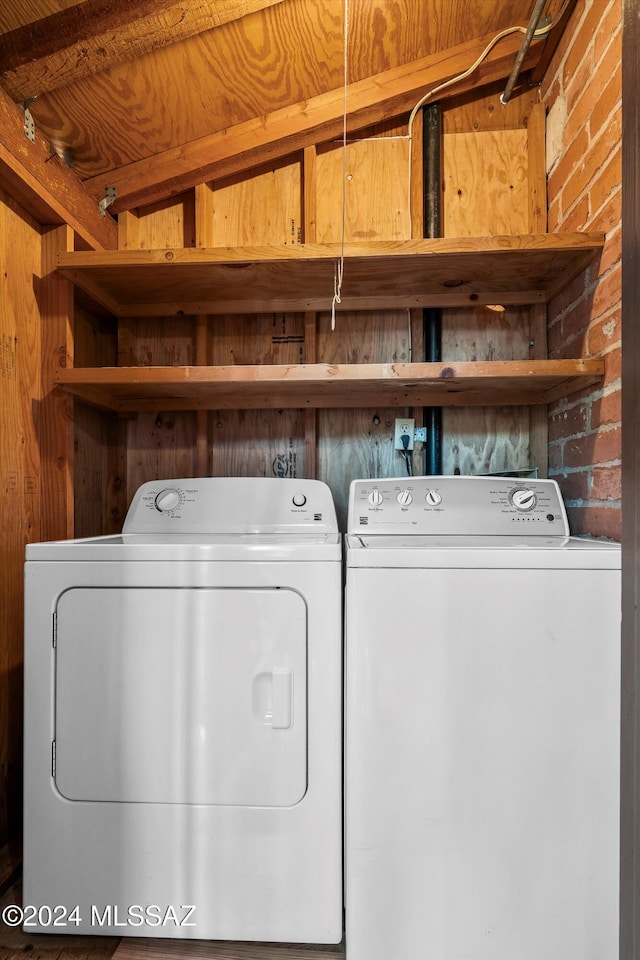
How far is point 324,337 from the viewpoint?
1956 millimetres

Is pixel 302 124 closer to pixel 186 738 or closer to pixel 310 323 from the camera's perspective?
pixel 310 323

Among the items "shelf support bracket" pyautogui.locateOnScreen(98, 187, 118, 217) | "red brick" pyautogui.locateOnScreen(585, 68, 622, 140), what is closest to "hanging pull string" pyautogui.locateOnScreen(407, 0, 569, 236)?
"red brick" pyautogui.locateOnScreen(585, 68, 622, 140)

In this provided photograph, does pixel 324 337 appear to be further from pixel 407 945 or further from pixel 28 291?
pixel 407 945

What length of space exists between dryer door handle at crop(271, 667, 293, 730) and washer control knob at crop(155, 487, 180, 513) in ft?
2.36

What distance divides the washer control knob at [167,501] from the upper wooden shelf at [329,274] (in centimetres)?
71

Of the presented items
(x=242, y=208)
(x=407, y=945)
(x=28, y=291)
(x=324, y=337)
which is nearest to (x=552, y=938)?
(x=407, y=945)

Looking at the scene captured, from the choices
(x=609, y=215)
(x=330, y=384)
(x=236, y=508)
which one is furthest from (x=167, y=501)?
(x=609, y=215)

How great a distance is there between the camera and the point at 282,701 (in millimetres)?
1103

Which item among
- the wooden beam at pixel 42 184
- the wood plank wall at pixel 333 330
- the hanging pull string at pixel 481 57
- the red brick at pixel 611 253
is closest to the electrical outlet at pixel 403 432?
the wood plank wall at pixel 333 330

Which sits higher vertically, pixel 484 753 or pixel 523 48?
pixel 523 48

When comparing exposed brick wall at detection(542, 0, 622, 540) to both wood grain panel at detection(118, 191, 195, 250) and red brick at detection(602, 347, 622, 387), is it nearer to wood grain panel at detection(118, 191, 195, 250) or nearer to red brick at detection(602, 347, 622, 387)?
red brick at detection(602, 347, 622, 387)

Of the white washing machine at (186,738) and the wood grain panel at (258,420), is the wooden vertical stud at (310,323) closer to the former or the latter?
the wood grain panel at (258,420)

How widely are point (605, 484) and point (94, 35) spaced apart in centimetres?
185

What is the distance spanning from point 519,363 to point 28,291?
1.50 metres
